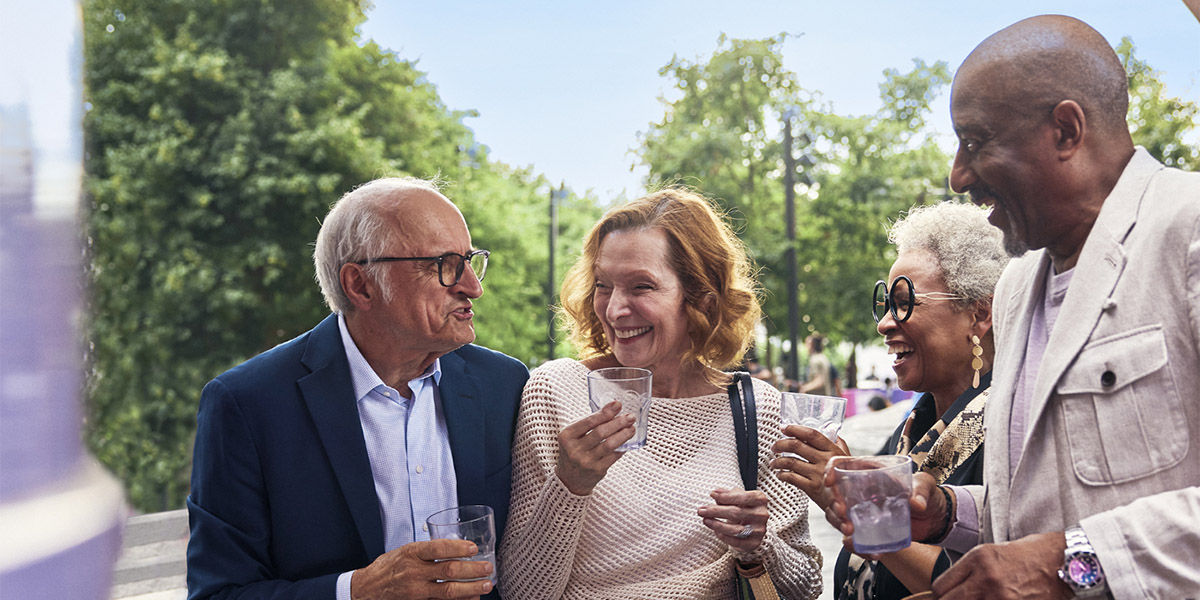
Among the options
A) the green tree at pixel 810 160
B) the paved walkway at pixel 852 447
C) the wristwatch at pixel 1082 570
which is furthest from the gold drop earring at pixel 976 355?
the green tree at pixel 810 160

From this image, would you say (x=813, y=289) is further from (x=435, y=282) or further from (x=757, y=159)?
(x=435, y=282)

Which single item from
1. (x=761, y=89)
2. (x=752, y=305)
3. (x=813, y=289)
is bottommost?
(x=813, y=289)

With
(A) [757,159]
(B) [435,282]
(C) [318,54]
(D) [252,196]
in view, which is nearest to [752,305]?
(B) [435,282]

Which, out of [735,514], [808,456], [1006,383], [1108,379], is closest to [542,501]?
[735,514]

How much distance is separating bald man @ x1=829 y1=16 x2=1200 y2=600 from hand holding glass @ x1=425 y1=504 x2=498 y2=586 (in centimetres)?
85

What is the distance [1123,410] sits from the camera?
1535mm

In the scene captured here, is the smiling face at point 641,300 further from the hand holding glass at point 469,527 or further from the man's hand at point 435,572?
the man's hand at point 435,572

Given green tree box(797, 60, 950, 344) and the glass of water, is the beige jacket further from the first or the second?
green tree box(797, 60, 950, 344)

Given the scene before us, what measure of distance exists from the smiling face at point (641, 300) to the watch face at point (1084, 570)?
1557 millimetres

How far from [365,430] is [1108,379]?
1.95m

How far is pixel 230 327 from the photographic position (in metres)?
17.4

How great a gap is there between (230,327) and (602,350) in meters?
16.2

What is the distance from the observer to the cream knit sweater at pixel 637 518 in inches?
99.3

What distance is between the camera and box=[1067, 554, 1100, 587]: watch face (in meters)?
1.49
